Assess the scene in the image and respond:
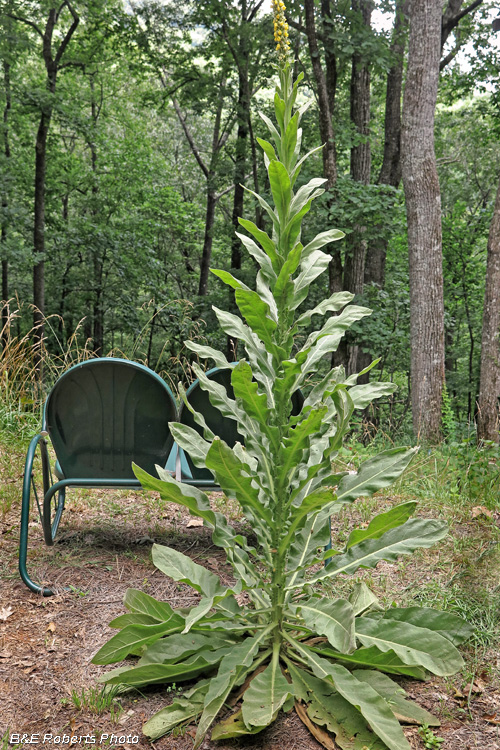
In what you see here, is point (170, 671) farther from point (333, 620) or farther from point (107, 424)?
point (107, 424)

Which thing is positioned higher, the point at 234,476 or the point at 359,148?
the point at 359,148

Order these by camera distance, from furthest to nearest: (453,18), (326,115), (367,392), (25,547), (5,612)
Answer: (453,18)
(326,115)
(25,547)
(5,612)
(367,392)

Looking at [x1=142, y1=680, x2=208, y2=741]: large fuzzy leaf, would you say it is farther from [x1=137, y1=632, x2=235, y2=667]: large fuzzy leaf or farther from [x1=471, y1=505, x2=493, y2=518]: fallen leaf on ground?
[x1=471, y1=505, x2=493, y2=518]: fallen leaf on ground

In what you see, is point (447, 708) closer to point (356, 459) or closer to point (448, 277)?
point (356, 459)

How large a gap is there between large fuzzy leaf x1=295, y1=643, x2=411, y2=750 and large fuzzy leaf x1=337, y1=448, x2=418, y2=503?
0.64 metres

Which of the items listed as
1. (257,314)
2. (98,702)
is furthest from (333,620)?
(257,314)

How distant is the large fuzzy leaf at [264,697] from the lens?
1.88 meters

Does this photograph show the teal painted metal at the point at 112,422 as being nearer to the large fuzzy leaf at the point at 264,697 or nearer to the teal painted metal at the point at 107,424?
the teal painted metal at the point at 107,424

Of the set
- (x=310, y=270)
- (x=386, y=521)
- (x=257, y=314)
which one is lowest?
(x=386, y=521)

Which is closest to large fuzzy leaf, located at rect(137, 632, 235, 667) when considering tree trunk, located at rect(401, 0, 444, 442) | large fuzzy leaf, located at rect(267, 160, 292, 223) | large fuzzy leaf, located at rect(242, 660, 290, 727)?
large fuzzy leaf, located at rect(242, 660, 290, 727)

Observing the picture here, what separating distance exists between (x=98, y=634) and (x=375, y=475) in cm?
146

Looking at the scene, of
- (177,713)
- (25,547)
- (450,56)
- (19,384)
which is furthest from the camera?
(450,56)

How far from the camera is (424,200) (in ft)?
22.0

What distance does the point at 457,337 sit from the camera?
61.5 ft
